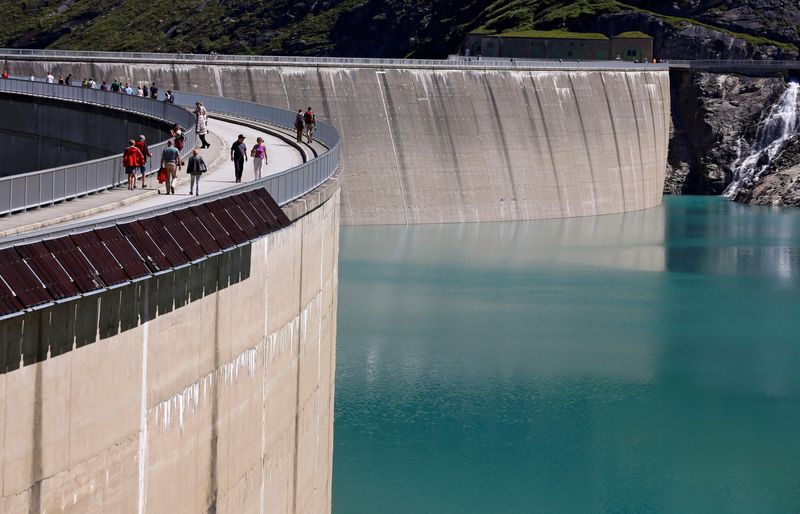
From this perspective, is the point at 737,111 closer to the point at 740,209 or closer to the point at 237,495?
the point at 740,209

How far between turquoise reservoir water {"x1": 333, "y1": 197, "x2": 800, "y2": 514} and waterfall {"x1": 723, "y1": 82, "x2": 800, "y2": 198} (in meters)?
31.6

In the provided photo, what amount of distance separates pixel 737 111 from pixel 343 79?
119 ft

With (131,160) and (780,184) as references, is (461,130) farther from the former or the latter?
(131,160)

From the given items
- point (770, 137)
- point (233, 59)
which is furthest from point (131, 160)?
point (770, 137)

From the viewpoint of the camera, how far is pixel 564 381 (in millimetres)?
42188

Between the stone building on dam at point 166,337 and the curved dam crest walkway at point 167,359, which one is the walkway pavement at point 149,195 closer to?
the stone building on dam at point 166,337

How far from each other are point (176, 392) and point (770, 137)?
A: 9429 cm

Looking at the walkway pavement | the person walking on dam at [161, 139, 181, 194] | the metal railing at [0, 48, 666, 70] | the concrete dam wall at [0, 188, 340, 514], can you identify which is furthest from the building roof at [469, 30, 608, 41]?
the concrete dam wall at [0, 188, 340, 514]

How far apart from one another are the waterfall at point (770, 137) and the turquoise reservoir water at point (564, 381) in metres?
31.6

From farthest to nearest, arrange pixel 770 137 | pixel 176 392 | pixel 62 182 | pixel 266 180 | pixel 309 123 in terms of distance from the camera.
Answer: pixel 770 137
pixel 309 123
pixel 266 180
pixel 62 182
pixel 176 392

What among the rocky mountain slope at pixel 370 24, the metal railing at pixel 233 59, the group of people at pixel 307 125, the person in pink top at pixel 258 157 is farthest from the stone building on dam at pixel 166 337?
the rocky mountain slope at pixel 370 24

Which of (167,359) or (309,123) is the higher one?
(309,123)

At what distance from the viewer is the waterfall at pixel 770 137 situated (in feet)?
347

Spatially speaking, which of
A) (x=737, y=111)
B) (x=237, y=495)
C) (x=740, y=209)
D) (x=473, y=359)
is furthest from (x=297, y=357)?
(x=737, y=111)
